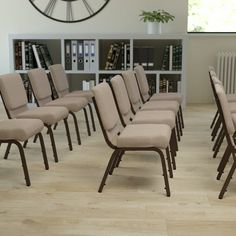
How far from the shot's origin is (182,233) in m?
2.41

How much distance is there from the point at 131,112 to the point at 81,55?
2.54 metres

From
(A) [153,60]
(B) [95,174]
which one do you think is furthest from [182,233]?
(A) [153,60]

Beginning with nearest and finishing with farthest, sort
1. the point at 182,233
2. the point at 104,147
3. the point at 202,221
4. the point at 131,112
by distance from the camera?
1. the point at 182,233
2. the point at 202,221
3. the point at 131,112
4. the point at 104,147

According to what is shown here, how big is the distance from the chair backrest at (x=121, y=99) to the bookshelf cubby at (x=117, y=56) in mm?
2547

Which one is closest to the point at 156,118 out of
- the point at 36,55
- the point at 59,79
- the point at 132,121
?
the point at 132,121

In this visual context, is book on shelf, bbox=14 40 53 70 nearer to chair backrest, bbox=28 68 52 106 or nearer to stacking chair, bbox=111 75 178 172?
chair backrest, bbox=28 68 52 106

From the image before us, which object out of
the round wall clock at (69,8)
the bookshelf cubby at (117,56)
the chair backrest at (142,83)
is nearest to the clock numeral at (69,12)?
the round wall clock at (69,8)

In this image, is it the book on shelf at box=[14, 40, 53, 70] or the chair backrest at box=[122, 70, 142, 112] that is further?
the book on shelf at box=[14, 40, 53, 70]

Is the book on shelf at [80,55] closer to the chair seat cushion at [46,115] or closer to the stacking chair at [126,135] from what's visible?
the chair seat cushion at [46,115]

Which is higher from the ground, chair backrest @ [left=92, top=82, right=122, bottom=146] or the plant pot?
the plant pot

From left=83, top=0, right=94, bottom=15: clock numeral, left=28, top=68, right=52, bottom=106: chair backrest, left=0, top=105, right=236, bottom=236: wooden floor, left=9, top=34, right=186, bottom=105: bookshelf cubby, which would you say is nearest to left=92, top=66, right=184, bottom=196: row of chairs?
left=0, top=105, right=236, bottom=236: wooden floor

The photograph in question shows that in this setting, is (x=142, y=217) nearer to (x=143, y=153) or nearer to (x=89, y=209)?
(x=89, y=209)

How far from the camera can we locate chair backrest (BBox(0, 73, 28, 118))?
3.66 metres

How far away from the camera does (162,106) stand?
13.7 ft
